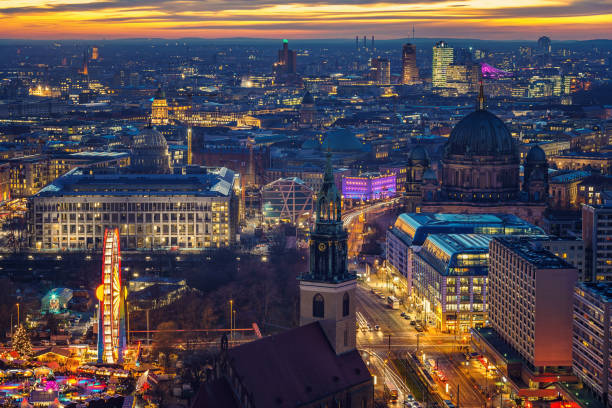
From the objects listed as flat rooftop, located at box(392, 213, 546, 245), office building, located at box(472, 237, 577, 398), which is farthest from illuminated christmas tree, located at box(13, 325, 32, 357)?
flat rooftop, located at box(392, 213, 546, 245)

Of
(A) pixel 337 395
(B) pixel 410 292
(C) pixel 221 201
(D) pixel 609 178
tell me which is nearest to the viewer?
(A) pixel 337 395

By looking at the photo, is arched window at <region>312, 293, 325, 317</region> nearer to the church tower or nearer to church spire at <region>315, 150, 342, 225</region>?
the church tower

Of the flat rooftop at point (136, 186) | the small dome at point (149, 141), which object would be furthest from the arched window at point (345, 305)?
the small dome at point (149, 141)

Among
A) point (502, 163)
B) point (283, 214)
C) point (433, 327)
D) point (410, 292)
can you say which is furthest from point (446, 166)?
point (433, 327)

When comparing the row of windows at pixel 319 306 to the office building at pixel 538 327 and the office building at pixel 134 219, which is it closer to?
the office building at pixel 538 327

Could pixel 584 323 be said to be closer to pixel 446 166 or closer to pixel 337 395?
pixel 337 395
